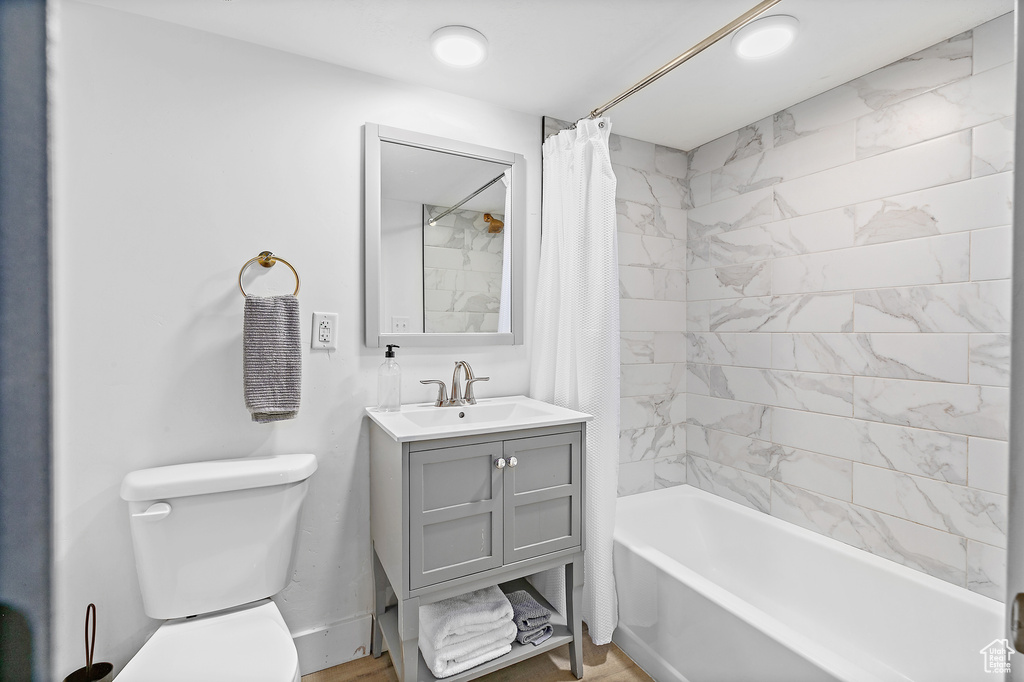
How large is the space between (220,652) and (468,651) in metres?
0.72

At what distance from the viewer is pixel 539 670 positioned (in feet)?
5.86

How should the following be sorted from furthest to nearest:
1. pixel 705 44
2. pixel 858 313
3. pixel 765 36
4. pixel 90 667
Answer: pixel 858 313 → pixel 765 36 → pixel 705 44 → pixel 90 667

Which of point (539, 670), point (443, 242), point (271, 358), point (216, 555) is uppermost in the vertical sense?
point (443, 242)

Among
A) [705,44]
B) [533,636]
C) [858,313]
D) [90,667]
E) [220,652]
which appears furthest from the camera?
[858,313]

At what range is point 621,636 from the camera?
1928mm

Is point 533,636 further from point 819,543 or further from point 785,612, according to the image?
point 819,543

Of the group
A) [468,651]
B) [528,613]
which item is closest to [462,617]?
[468,651]

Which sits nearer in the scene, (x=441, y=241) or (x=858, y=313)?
(x=858, y=313)

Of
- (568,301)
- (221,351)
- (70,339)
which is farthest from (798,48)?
(70,339)

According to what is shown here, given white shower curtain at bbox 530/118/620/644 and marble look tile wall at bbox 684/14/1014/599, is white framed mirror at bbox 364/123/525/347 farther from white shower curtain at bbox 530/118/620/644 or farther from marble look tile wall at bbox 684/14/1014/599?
marble look tile wall at bbox 684/14/1014/599

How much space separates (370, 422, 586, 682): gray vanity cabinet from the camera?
150cm

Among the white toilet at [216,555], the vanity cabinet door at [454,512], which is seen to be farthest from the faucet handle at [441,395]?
the white toilet at [216,555]

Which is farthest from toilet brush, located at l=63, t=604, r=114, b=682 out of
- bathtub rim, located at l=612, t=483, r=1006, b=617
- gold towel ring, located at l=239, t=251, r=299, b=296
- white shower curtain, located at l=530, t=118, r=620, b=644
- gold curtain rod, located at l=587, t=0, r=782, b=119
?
gold curtain rod, located at l=587, t=0, r=782, b=119

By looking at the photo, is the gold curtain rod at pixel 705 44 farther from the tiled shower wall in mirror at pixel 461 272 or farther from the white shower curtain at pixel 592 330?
the tiled shower wall in mirror at pixel 461 272
